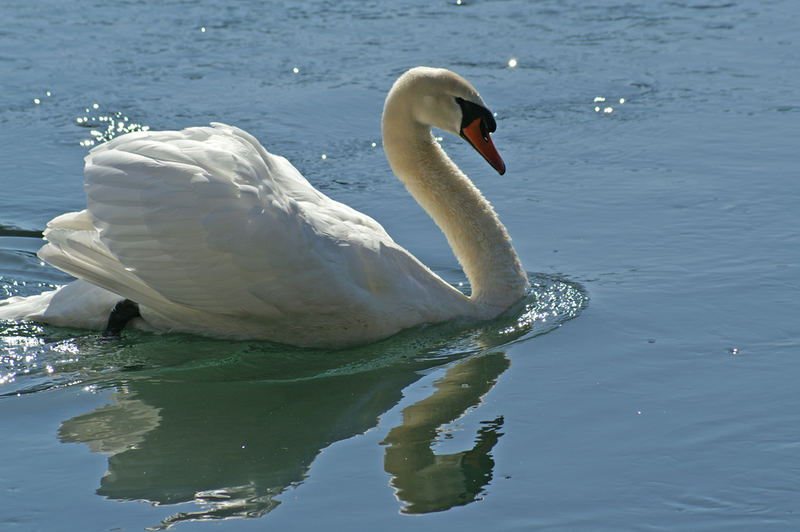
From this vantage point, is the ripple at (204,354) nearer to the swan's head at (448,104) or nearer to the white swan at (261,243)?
the white swan at (261,243)

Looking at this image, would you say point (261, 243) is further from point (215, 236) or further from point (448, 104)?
point (448, 104)

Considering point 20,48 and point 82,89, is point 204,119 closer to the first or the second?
point 82,89

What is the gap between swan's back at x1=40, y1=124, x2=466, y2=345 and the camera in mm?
5410

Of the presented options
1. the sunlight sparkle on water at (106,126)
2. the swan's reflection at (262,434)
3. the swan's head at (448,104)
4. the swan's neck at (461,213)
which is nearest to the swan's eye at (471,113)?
the swan's head at (448,104)

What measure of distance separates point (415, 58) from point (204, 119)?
2446 millimetres

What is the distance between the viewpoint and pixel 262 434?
495 centimetres

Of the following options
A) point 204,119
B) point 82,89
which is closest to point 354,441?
point 204,119

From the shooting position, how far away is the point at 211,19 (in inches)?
498

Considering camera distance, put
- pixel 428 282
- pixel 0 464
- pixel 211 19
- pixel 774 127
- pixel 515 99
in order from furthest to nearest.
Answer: pixel 211 19
pixel 515 99
pixel 774 127
pixel 428 282
pixel 0 464

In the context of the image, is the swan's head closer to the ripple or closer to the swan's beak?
the swan's beak

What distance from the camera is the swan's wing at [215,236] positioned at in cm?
541

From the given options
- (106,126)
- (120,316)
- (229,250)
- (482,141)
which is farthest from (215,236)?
(106,126)

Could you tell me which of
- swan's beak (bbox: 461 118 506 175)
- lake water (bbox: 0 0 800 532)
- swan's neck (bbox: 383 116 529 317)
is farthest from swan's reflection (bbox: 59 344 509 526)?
swan's beak (bbox: 461 118 506 175)

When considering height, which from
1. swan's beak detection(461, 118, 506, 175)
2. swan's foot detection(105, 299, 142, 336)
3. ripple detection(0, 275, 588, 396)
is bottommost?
ripple detection(0, 275, 588, 396)
